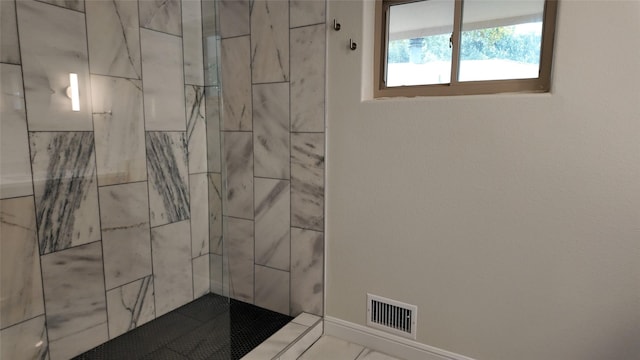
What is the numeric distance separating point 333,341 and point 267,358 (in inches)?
16.5

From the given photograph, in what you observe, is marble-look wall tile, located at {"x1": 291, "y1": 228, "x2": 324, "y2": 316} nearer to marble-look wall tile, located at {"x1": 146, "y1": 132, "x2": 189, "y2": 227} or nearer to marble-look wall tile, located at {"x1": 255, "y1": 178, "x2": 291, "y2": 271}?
marble-look wall tile, located at {"x1": 255, "y1": 178, "x2": 291, "y2": 271}

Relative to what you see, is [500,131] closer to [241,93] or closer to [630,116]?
[630,116]

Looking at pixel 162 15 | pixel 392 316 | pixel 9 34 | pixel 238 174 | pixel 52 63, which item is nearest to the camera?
pixel 9 34

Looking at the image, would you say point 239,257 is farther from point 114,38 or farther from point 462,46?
point 462,46

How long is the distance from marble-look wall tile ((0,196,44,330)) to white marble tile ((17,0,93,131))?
0.34 metres

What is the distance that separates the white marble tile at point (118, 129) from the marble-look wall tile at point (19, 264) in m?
0.34

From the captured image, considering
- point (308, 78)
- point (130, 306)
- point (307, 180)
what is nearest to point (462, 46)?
point (308, 78)

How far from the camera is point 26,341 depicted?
1.59 meters

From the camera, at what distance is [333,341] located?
2.00 m

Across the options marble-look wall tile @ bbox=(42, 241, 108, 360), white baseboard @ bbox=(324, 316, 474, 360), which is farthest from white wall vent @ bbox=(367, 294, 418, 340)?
marble-look wall tile @ bbox=(42, 241, 108, 360)

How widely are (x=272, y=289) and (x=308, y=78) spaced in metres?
1.19

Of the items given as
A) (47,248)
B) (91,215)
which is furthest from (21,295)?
(91,215)

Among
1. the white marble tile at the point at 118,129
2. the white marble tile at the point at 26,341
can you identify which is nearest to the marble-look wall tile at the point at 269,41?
the white marble tile at the point at 118,129

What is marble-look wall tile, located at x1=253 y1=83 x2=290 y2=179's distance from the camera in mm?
2037
